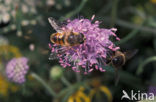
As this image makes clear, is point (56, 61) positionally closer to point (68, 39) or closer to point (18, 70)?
point (18, 70)

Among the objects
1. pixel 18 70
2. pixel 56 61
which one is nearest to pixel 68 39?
pixel 18 70

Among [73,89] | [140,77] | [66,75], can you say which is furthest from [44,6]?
[140,77]

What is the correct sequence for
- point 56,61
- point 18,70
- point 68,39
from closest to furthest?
point 68,39, point 18,70, point 56,61

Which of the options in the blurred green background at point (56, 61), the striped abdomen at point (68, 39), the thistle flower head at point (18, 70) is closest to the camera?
the striped abdomen at point (68, 39)

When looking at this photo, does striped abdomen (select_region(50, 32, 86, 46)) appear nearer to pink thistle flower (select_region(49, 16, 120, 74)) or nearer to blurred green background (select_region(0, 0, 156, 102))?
pink thistle flower (select_region(49, 16, 120, 74))

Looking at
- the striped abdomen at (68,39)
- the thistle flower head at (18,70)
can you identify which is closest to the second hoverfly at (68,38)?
the striped abdomen at (68,39)

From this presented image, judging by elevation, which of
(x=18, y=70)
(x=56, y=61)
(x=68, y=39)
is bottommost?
(x=68, y=39)

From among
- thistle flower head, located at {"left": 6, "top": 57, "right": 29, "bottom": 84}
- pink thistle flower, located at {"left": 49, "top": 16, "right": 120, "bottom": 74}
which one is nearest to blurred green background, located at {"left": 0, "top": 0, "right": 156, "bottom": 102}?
thistle flower head, located at {"left": 6, "top": 57, "right": 29, "bottom": 84}

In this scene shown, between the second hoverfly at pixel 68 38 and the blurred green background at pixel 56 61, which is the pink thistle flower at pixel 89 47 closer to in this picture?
the second hoverfly at pixel 68 38

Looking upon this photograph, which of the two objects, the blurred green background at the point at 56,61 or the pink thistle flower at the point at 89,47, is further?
the blurred green background at the point at 56,61
